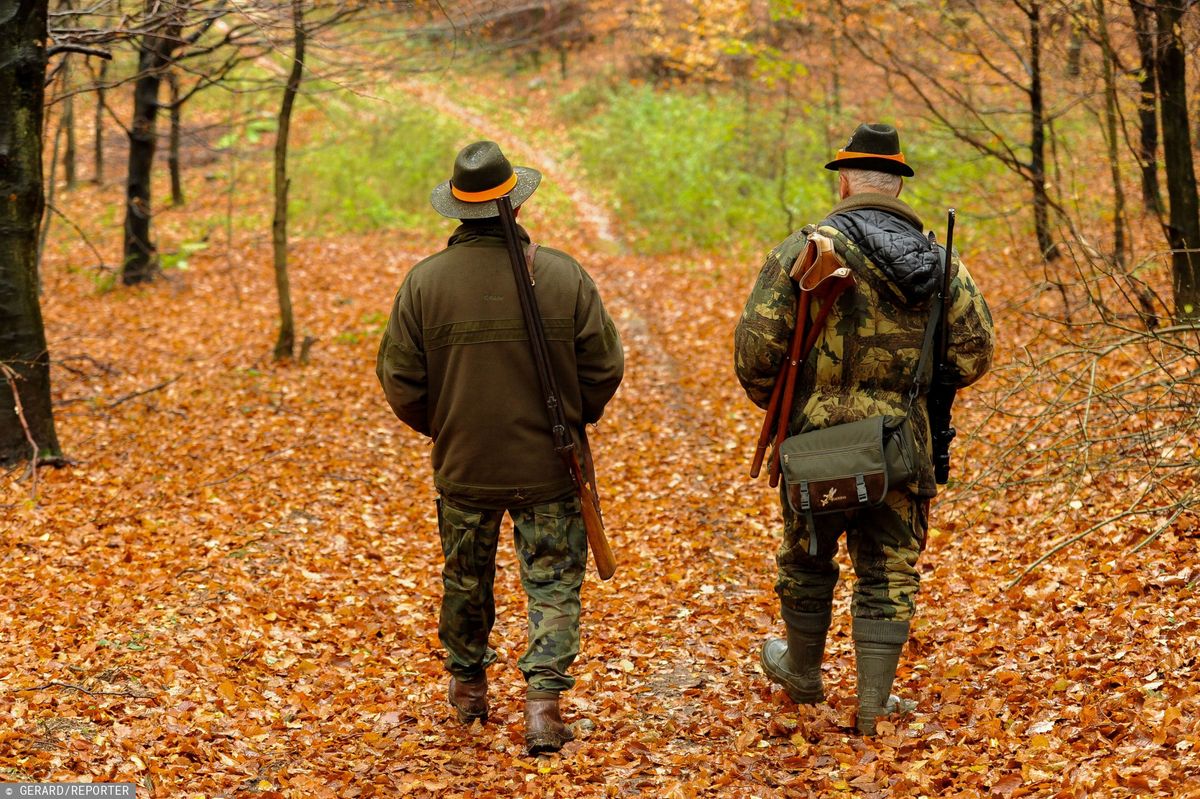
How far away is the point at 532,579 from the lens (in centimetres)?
462

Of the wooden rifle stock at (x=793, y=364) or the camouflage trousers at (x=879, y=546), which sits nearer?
the wooden rifle stock at (x=793, y=364)

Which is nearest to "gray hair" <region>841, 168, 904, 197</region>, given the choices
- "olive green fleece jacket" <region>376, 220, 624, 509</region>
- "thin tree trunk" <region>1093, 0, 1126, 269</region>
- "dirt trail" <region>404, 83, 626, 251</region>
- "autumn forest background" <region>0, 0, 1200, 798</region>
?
"olive green fleece jacket" <region>376, 220, 624, 509</region>

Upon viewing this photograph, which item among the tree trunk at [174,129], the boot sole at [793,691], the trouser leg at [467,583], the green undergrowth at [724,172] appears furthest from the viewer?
the green undergrowth at [724,172]

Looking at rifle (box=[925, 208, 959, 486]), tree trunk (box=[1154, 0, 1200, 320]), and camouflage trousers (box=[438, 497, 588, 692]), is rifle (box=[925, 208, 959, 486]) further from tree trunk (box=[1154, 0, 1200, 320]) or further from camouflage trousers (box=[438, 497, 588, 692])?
tree trunk (box=[1154, 0, 1200, 320])

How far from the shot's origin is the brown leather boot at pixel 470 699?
191 inches

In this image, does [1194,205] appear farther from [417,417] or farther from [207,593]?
[207,593]

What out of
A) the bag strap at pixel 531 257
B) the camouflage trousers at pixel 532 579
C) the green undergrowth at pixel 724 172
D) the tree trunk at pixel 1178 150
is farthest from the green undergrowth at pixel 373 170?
the camouflage trousers at pixel 532 579

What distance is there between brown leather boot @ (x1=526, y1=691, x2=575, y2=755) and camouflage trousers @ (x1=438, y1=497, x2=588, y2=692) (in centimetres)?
5

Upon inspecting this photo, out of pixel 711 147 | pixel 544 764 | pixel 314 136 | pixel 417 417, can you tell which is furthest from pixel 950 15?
pixel 314 136

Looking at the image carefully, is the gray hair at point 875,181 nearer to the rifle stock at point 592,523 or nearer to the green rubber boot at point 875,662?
the rifle stock at point 592,523

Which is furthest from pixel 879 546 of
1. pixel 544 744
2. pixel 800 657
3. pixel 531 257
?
pixel 531 257

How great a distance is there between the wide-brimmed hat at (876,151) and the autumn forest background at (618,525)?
82.9 inches

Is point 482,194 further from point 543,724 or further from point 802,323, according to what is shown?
point 543,724

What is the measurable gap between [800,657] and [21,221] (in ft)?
20.5
